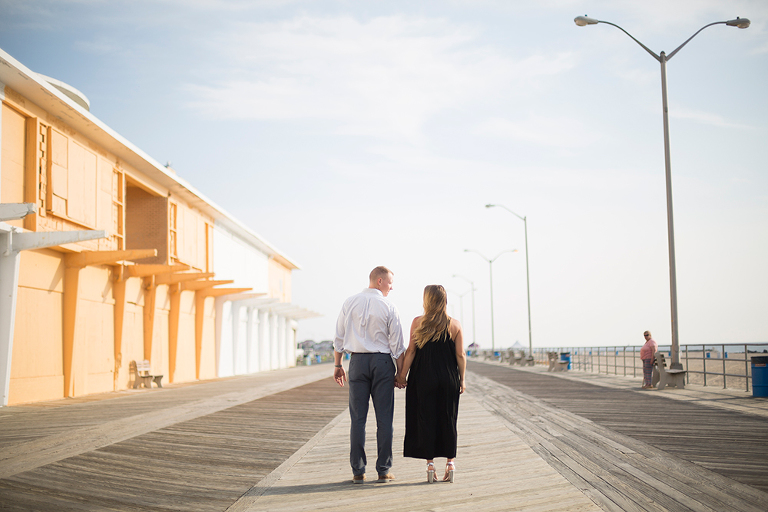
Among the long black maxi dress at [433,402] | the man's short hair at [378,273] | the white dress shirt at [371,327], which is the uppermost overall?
the man's short hair at [378,273]

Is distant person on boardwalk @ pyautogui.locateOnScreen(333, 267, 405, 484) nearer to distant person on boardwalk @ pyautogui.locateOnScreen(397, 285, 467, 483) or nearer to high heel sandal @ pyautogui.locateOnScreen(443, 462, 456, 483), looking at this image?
distant person on boardwalk @ pyautogui.locateOnScreen(397, 285, 467, 483)

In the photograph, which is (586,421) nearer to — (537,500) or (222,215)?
(537,500)

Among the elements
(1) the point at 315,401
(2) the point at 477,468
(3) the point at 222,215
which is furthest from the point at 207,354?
(2) the point at 477,468

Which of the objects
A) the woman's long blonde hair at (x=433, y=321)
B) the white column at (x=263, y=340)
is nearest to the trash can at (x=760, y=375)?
the woman's long blonde hair at (x=433, y=321)

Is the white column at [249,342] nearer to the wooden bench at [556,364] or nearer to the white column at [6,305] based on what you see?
the wooden bench at [556,364]

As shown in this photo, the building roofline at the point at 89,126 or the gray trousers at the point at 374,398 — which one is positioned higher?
the building roofline at the point at 89,126

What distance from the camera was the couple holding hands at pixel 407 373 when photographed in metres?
6.27

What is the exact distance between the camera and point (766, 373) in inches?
596

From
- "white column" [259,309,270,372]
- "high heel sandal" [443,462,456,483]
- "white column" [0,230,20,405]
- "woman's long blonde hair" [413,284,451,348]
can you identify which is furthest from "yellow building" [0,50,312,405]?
"white column" [259,309,270,372]

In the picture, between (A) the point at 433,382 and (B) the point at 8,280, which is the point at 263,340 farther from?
(A) the point at 433,382

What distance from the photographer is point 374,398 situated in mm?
6480

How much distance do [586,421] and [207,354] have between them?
2894 cm

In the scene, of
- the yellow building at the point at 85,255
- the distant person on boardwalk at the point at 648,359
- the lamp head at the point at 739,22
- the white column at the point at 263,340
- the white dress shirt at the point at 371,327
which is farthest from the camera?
the white column at the point at 263,340

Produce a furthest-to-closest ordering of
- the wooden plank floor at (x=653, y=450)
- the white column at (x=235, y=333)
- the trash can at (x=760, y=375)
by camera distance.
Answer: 1. the white column at (x=235, y=333)
2. the trash can at (x=760, y=375)
3. the wooden plank floor at (x=653, y=450)
